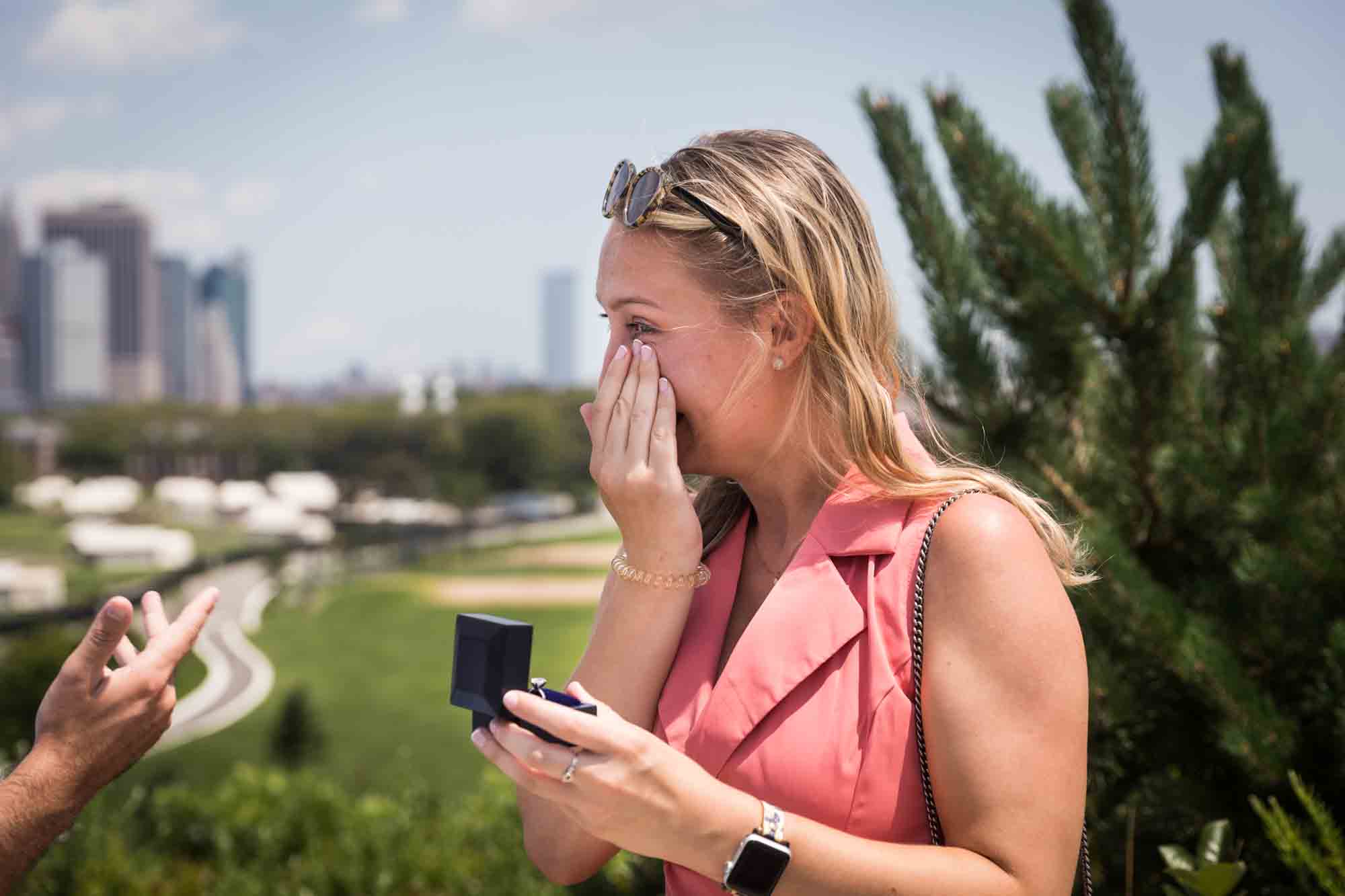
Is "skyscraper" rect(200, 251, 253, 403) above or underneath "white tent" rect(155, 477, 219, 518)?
above

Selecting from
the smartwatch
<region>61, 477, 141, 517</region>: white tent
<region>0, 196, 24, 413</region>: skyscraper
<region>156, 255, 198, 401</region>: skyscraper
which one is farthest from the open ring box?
<region>156, 255, 198, 401</region>: skyscraper

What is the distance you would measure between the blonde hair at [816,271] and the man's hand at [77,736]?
32.3 inches

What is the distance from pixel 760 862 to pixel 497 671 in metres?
0.31

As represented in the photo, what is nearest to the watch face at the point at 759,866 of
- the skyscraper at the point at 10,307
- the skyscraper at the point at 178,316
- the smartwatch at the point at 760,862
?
the smartwatch at the point at 760,862

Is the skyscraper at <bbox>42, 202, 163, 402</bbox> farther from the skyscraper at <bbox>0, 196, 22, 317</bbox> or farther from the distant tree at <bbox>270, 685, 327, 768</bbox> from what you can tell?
the distant tree at <bbox>270, 685, 327, 768</bbox>

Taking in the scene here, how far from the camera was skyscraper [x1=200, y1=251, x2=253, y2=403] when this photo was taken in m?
19.9

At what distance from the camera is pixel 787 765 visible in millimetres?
1213

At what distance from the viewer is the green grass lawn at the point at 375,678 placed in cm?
1471

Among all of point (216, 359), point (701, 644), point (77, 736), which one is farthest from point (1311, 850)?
point (216, 359)

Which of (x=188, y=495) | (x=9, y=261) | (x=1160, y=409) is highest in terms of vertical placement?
(x=9, y=261)

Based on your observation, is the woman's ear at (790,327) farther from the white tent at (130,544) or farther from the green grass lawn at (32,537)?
the white tent at (130,544)

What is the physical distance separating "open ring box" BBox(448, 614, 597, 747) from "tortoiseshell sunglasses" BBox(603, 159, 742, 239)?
1.76 feet

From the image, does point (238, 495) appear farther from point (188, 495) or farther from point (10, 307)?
point (10, 307)

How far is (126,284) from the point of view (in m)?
18.8
